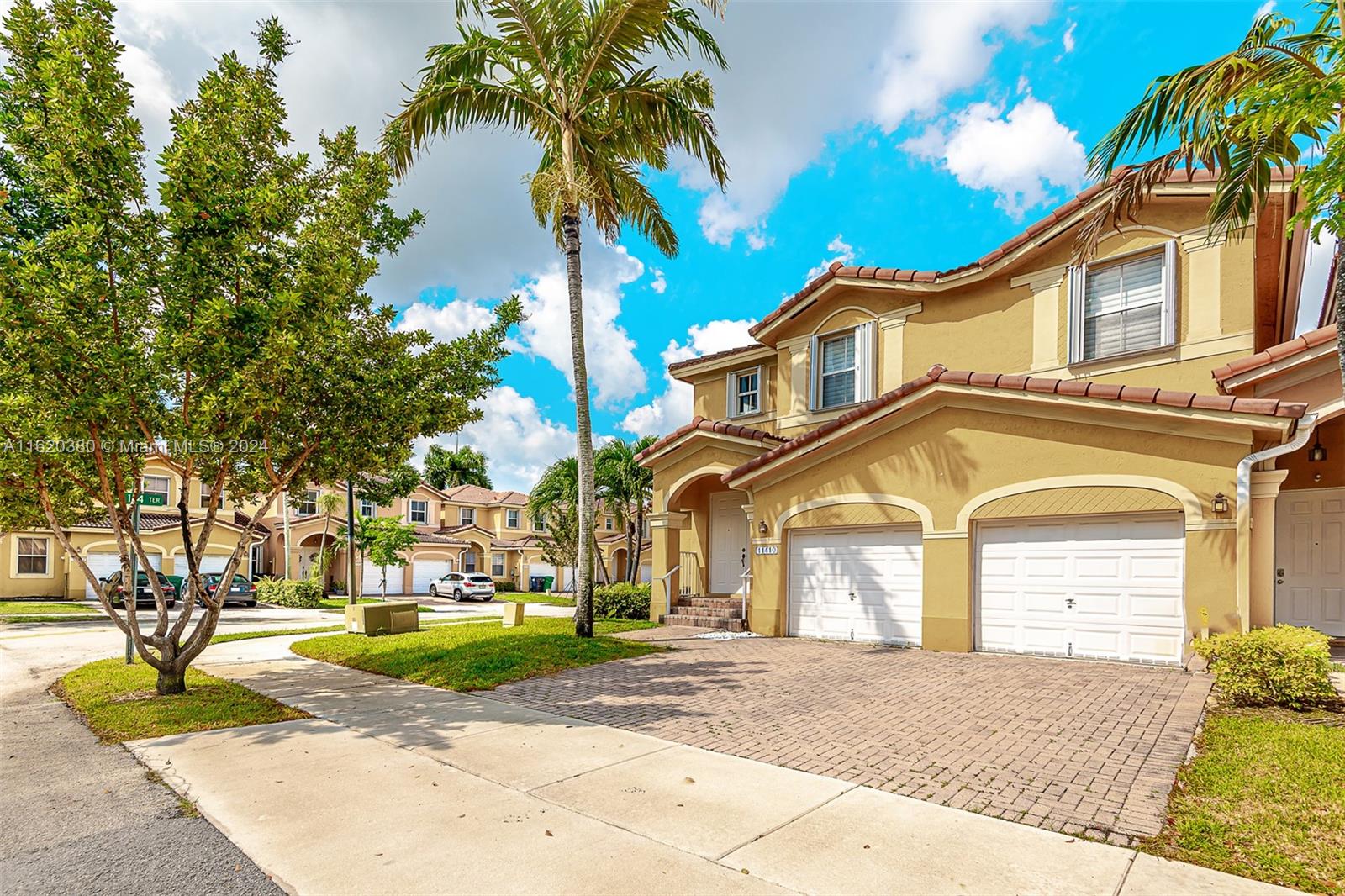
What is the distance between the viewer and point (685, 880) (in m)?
4.13

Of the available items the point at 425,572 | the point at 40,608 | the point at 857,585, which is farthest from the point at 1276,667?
the point at 425,572

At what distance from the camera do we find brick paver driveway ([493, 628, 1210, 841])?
18.1ft

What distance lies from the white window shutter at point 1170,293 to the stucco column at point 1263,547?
11.4ft

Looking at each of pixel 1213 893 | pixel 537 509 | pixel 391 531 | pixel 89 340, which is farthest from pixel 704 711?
pixel 391 531

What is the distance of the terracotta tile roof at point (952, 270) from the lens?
12539 mm

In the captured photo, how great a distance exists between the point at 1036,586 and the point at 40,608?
32255 millimetres

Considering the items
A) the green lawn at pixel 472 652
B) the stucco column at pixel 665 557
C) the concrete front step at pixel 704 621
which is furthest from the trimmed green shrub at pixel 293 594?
the concrete front step at pixel 704 621

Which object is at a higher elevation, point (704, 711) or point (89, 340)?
point (89, 340)

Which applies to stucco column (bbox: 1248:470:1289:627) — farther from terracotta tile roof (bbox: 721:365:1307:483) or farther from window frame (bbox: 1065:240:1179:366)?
window frame (bbox: 1065:240:1179:366)

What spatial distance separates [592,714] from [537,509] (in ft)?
72.8

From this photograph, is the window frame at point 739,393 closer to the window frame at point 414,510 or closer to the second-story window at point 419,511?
the window frame at point 414,510

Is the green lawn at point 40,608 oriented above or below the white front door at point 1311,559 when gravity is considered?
below

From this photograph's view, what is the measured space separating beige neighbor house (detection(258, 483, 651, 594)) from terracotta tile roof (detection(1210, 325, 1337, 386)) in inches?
1267

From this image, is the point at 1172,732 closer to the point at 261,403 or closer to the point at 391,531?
the point at 261,403
